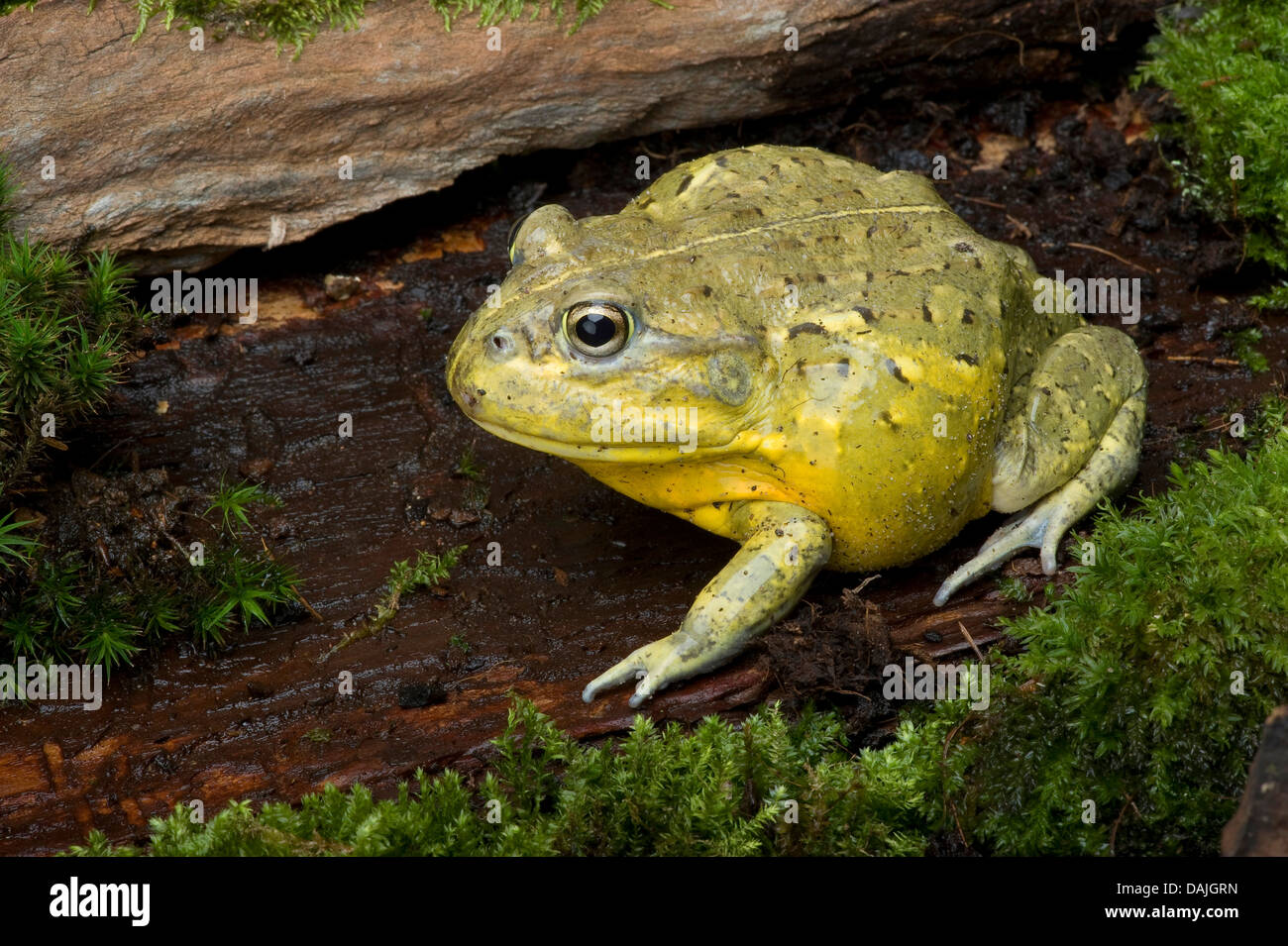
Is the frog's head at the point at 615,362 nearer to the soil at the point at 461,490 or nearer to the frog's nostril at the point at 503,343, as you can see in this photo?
the frog's nostril at the point at 503,343

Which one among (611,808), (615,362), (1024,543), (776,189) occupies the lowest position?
(611,808)

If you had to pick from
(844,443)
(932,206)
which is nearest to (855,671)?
(844,443)

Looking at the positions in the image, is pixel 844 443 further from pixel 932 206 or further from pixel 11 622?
pixel 11 622

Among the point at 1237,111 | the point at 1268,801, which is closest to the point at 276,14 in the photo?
the point at 1237,111

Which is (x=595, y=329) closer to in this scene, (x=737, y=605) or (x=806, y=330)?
(x=806, y=330)

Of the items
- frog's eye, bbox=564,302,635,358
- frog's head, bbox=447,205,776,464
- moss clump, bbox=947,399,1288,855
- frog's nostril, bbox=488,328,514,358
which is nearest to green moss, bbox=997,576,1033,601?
moss clump, bbox=947,399,1288,855

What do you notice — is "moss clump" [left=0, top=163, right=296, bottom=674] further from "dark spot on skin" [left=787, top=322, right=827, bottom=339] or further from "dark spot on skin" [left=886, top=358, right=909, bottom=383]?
"dark spot on skin" [left=886, top=358, right=909, bottom=383]
